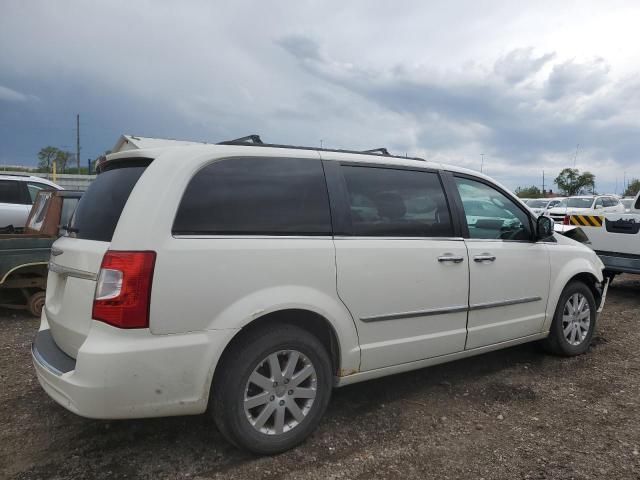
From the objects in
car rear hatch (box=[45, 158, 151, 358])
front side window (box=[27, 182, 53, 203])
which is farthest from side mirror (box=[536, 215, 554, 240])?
front side window (box=[27, 182, 53, 203])

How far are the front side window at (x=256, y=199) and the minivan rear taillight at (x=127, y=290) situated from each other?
0.24m

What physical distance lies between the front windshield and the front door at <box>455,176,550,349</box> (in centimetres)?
1617

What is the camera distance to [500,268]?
12.6 ft

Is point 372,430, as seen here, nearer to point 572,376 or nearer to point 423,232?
point 423,232

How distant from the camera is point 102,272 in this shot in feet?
8.02

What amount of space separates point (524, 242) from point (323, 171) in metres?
2.02

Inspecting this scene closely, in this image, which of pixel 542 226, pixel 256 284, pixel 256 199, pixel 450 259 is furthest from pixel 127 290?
pixel 542 226

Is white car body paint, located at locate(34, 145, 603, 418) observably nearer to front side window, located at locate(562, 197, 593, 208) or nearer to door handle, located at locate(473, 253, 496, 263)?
door handle, located at locate(473, 253, 496, 263)

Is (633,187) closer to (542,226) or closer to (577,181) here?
(577,181)

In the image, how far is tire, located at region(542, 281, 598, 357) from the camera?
14.7ft

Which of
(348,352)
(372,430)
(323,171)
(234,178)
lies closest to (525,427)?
(372,430)

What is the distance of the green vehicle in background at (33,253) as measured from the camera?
18.8ft

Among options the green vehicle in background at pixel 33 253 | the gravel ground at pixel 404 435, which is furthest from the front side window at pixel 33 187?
the gravel ground at pixel 404 435

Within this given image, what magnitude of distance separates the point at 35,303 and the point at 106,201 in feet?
13.4
